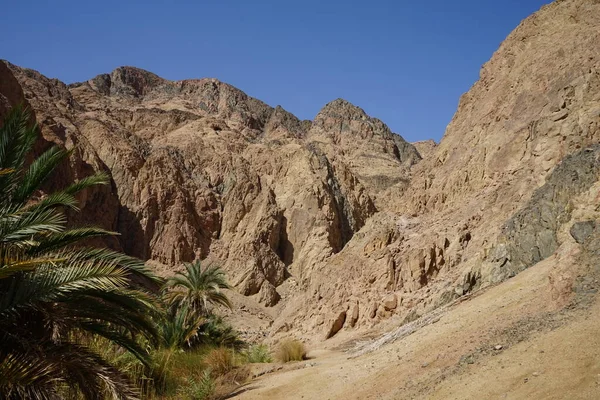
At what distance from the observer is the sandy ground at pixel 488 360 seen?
5.52m

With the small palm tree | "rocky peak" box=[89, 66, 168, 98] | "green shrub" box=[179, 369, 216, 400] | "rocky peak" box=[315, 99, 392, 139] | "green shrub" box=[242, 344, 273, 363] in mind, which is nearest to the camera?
"green shrub" box=[179, 369, 216, 400]

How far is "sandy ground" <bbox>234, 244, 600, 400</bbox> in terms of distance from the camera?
18.1 ft

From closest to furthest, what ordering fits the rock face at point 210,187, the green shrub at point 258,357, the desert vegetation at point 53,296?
1. the desert vegetation at point 53,296
2. the green shrub at point 258,357
3. the rock face at point 210,187

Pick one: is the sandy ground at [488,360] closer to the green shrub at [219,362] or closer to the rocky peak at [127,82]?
the green shrub at [219,362]

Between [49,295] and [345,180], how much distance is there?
57548 millimetres

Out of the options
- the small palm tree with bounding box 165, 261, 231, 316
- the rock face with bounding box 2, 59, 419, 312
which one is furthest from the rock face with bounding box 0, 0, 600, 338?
the small palm tree with bounding box 165, 261, 231, 316

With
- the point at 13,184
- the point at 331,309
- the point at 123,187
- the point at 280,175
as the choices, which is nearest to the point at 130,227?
the point at 123,187

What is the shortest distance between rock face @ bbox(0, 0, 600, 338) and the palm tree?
8282mm

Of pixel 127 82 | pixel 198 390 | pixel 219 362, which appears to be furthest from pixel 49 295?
pixel 127 82

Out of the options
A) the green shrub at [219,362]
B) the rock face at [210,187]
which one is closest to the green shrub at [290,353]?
the green shrub at [219,362]

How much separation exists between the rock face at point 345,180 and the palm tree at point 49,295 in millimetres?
8282

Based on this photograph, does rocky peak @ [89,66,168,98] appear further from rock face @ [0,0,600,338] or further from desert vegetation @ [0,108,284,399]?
desert vegetation @ [0,108,284,399]

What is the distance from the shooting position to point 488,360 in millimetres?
6816

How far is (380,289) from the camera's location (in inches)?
798
